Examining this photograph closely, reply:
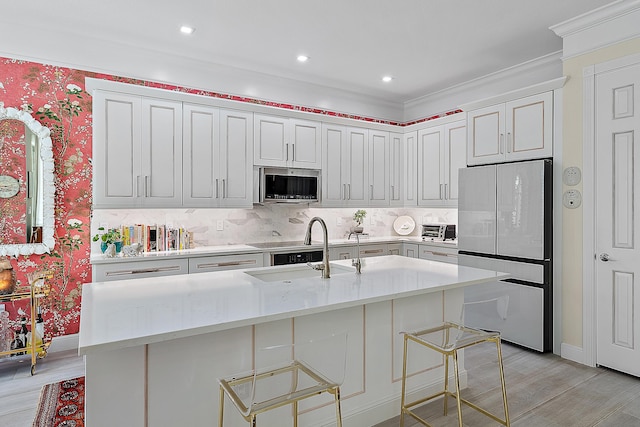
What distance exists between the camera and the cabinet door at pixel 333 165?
4793mm

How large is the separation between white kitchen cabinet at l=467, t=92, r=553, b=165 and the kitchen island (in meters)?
1.65

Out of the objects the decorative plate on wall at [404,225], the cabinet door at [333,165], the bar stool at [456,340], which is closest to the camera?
the bar stool at [456,340]

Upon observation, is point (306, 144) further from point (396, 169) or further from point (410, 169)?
point (410, 169)

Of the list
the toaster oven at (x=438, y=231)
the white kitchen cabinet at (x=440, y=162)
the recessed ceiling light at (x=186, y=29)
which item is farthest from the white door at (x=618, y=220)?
the recessed ceiling light at (x=186, y=29)

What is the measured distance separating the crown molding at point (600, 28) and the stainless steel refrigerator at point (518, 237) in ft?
3.26

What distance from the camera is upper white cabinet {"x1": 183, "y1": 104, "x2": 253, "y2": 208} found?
3.95 metres

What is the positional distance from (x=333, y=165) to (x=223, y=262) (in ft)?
6.03

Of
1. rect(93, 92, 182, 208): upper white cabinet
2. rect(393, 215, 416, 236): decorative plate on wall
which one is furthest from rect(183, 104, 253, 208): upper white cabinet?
rect(393, 215, 416, 236): decorative plate on wall

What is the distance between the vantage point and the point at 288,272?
106 inches

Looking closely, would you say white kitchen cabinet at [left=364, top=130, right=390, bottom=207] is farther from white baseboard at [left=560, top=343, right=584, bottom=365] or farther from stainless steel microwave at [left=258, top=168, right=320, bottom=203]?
white baseboard at [left=560, top=343, right=584, bottom=365]

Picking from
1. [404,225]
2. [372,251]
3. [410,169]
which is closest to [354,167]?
[410,169]

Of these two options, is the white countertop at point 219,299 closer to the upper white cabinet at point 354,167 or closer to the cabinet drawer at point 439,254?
the cabinet drawer at point 439,254

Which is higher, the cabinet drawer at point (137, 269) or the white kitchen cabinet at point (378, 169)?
the white kitchen cabinet at point (378, 169)

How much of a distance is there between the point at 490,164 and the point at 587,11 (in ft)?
4.81
